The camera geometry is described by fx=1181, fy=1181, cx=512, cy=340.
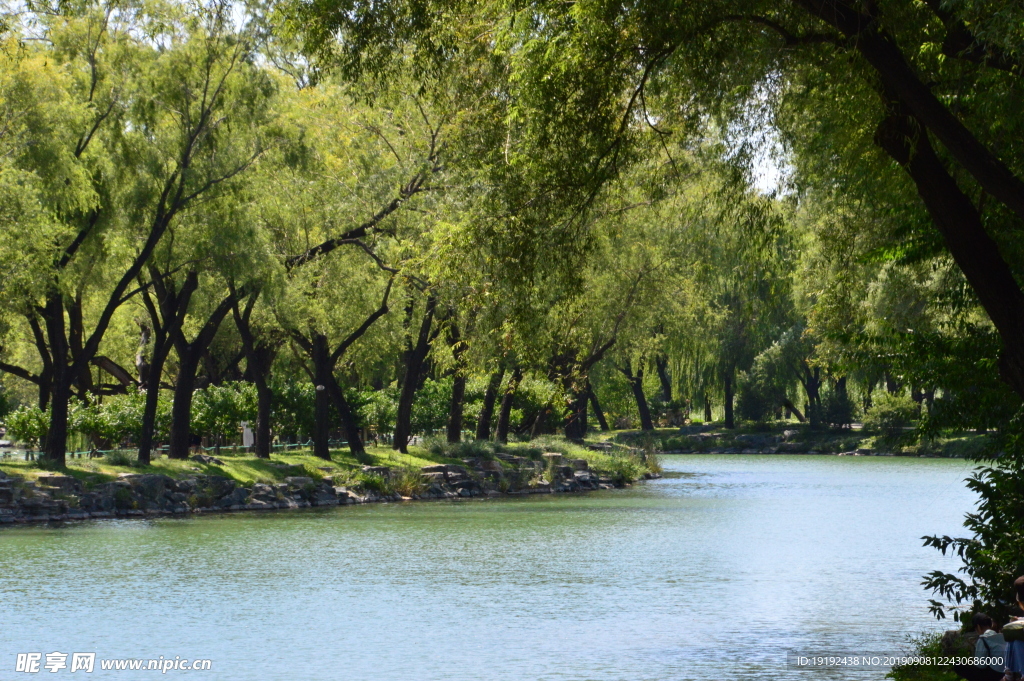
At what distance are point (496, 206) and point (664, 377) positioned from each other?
5921cm

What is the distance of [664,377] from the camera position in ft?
228

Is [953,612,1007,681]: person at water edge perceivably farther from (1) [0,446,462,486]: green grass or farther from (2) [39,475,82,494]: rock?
(1) [0,446,462,486]: green grass

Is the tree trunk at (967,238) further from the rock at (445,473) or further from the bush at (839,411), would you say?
the bush at (839,411)

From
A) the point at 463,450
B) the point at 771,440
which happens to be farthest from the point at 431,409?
the point at 771,440

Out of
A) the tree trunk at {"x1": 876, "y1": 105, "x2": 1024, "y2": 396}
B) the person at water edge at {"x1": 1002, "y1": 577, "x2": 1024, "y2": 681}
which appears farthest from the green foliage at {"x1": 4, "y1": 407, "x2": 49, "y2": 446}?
the person at water edge at {"x1": 1002, "y1": 577, "x2": 1024, "y2": 681}

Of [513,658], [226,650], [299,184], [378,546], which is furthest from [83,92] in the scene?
[513,658]

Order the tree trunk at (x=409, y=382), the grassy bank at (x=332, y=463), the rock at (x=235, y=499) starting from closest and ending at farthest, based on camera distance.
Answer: the grassy bank at (x=332, y=463) → the rock at (x=235, y=499) → the tree trunk at (x=409, y=382)

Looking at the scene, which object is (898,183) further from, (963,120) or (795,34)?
(795,34)

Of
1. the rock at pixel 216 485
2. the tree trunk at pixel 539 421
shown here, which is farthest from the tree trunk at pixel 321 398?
the tree trunk at pixel 539 421

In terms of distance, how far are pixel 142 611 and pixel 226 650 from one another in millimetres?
2380

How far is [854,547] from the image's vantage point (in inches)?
778

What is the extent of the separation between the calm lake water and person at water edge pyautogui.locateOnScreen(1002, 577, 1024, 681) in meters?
2.95

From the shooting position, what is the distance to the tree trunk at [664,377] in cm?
6412

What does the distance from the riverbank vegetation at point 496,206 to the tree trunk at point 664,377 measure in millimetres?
12770
